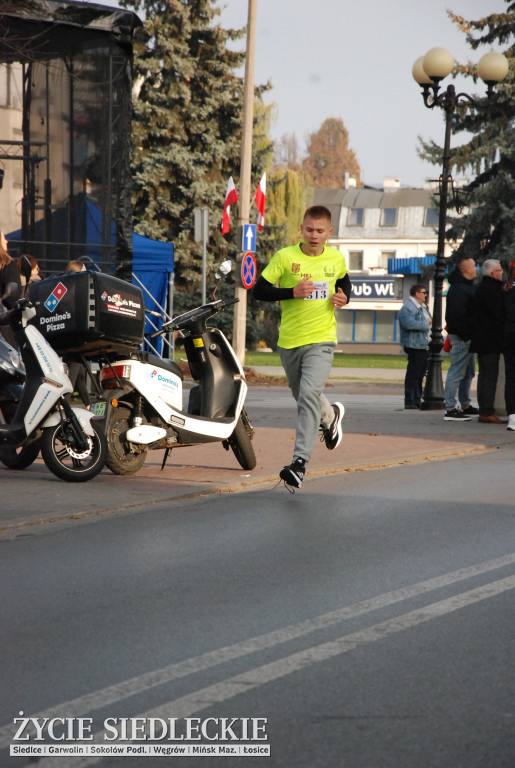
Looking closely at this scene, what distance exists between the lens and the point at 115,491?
336 inches

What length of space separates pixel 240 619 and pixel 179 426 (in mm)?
4287

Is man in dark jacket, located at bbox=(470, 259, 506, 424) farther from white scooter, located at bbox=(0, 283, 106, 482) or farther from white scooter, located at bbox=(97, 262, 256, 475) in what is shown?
white scooter, located at bbox=(0, 283, 106, 482)

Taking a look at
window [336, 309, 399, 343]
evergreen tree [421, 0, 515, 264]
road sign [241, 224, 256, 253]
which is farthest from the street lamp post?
window [336, 309, 399, 343]

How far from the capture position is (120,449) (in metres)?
9.24

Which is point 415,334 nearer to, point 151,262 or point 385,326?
point 151,262

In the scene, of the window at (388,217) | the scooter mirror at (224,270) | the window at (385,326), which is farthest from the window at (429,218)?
the scooter mirror at (224,270)

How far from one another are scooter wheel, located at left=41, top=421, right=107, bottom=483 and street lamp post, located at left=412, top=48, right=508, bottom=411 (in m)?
9.53

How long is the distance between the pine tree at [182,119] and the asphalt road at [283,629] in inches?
1393

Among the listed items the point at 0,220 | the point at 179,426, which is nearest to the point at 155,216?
the point at 0,220

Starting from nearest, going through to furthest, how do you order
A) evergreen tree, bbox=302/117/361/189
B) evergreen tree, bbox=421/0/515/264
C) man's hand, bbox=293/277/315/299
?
man's hand, bbox=293/277/315/299 → evergreen tree, bbox=421/0/515/264 → evergreen tree, bbox=302/117/361/189

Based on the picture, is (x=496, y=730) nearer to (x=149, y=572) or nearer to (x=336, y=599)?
(x=336, y=599)

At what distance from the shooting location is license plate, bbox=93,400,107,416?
8.88 metres

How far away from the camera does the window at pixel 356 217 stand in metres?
84.4

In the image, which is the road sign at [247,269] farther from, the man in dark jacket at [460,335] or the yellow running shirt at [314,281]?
the yellow running shirt at [314,281]
